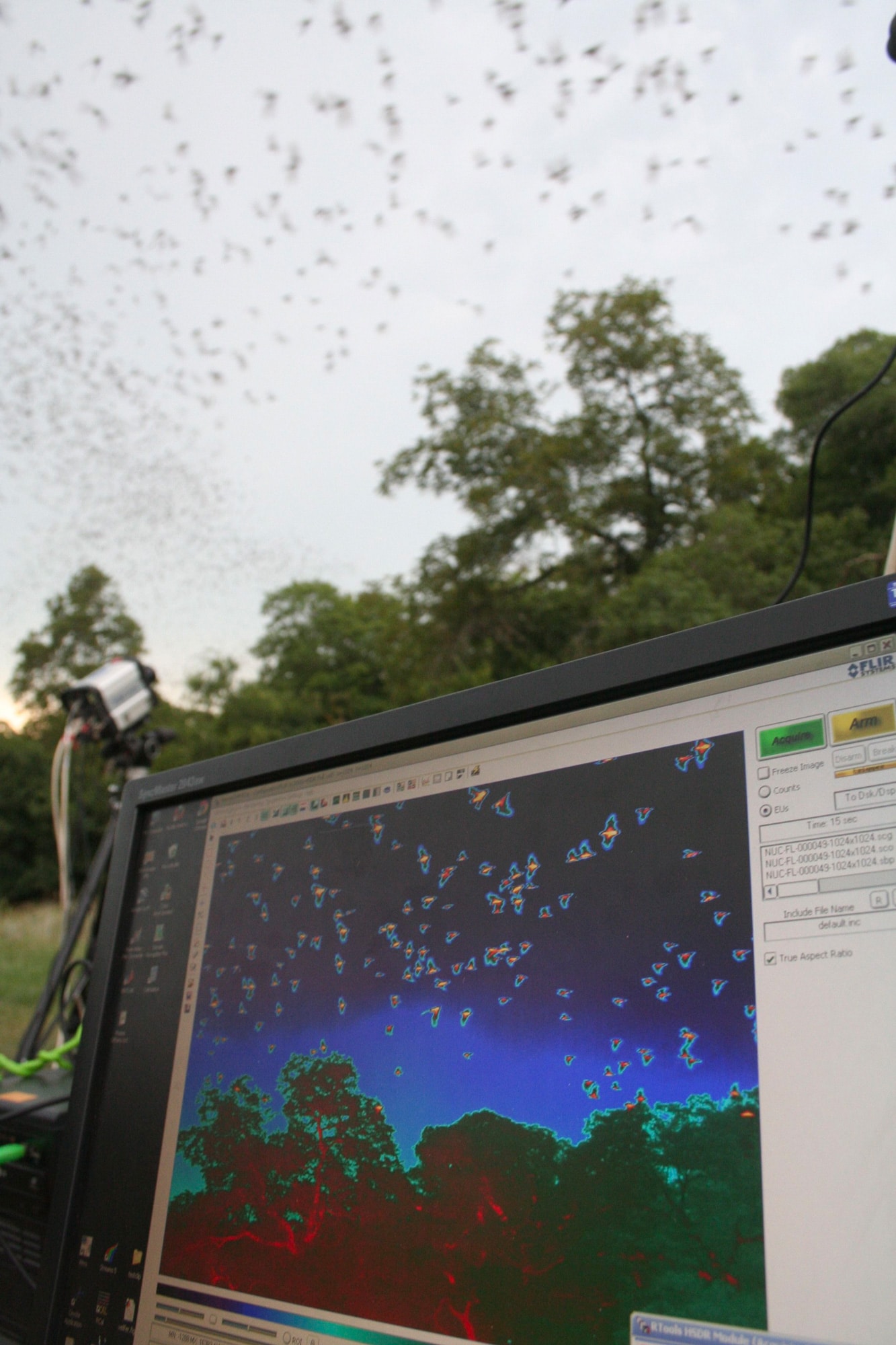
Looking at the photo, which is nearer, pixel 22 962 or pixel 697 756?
pixel 697 756

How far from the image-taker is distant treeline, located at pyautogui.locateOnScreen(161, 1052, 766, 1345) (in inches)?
17.6

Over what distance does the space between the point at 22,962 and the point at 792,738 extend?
7.57 metres

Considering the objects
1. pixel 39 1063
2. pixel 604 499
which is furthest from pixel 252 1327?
pixel 604 499

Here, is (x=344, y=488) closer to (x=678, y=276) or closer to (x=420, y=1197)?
(x=678, y=276)

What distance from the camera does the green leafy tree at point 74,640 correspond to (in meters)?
21.3

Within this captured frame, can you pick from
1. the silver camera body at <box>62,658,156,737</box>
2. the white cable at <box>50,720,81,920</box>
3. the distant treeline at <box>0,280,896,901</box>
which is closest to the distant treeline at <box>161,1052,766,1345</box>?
the white cable at <box>50,720,81,920</box>

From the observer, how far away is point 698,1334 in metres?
0.43

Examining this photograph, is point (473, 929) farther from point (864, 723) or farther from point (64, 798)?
point (64, 798)

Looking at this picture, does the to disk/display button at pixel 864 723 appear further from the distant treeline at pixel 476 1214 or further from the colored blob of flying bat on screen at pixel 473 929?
the distant treeline at pixel 476 1214

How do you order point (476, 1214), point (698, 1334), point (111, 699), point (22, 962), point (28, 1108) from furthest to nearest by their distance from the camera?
point (22, 962), point (111, 699), point (28, 1108), point (476, 1214), point (698, 1334)

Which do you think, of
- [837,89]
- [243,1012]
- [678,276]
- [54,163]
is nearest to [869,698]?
[243,1012]

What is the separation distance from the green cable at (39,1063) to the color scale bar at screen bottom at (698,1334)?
0.96 metres

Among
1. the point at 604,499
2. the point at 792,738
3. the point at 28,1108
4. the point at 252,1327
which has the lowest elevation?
the point at 252,1327

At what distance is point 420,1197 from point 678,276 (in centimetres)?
1472
